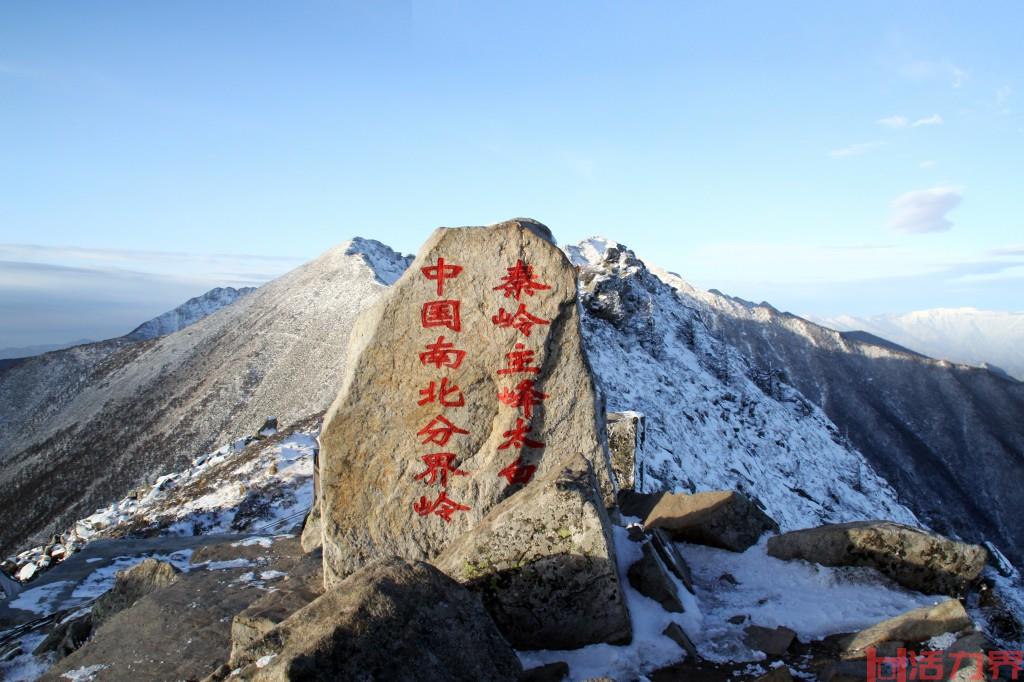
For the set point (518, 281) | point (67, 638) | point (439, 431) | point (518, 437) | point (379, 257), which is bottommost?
point (67, 638)

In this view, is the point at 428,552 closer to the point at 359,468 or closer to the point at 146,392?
the point at 359,468

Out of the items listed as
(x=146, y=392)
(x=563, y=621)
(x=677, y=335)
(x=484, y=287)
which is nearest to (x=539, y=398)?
(x=484, y=287)

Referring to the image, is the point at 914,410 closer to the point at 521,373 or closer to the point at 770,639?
the point at 770,639

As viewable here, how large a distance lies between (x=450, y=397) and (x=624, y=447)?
32.7 feet

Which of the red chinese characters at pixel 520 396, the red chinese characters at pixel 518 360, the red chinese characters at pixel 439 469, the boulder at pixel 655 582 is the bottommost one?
the boulder at pixel 655 582

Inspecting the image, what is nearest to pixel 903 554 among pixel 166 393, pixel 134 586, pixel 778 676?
pixel 778 676

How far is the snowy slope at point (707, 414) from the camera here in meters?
33.8

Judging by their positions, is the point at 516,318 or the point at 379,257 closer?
the point at 516,318

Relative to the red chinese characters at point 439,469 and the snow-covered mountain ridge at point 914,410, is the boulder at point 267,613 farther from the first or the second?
the snow-covered mountain ridge at point 914,410

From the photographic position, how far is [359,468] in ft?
26.9

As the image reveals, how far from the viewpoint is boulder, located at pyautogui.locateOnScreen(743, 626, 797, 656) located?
6521 mm

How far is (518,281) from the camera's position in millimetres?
8492

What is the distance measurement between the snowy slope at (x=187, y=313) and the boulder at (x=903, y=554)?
133677 millimetres

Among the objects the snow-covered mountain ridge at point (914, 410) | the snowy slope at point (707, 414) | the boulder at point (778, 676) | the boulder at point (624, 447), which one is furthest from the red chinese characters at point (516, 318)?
the snow-covered mountain ridge at point (914, 410)
